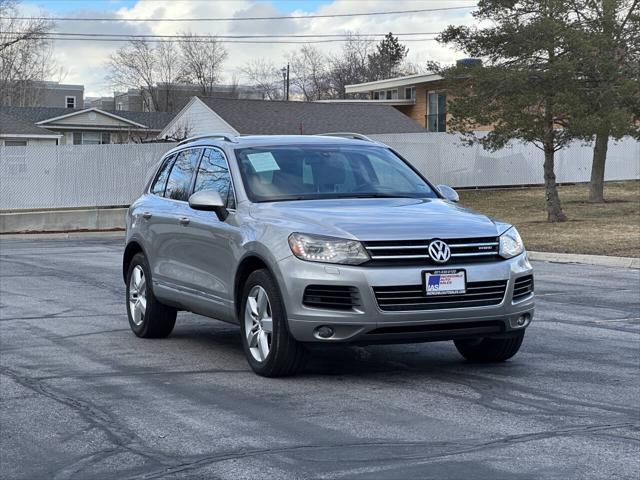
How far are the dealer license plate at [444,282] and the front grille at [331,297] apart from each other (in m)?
0.50

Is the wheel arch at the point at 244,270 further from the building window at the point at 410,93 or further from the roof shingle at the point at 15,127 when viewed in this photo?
the building window at the point at 410,93

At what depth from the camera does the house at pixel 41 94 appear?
7544 centimetres

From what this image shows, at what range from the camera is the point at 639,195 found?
36656 millimetres

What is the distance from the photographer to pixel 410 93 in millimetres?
56156

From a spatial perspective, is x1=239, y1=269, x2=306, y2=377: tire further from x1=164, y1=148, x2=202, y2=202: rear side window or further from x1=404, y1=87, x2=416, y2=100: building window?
x1=404, y1=87, x2=416, y2=100: building window

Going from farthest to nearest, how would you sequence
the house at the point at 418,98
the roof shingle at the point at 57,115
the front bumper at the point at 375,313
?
the roof shingle at the point at 57,115, the house at the point at 418,98, the front bumper at the point at 375,313

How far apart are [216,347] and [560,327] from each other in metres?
3.50

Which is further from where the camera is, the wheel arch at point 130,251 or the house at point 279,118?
the house at point 279,118

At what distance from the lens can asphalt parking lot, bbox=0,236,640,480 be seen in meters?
5.36

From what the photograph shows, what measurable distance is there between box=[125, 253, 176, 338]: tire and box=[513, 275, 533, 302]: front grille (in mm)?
3621

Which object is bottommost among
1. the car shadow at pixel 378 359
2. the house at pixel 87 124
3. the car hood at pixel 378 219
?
the car shadow at pixel 378 359

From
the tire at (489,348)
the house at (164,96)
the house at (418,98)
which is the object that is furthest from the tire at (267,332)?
the house at (164,96)

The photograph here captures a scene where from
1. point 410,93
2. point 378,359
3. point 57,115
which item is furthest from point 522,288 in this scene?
point 57,115

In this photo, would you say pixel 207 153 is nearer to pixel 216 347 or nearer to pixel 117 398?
pixel 216 347
